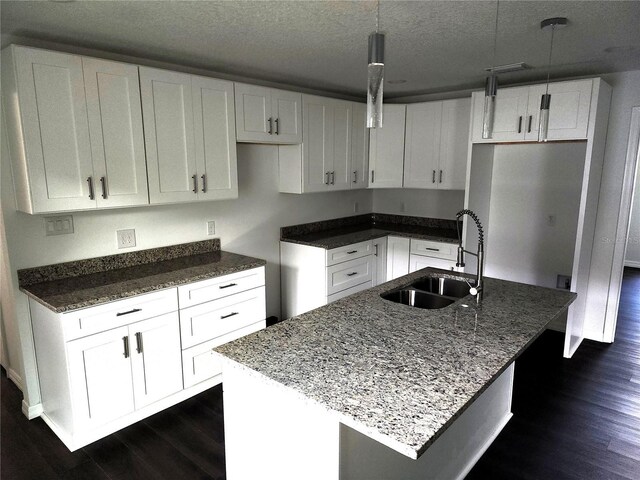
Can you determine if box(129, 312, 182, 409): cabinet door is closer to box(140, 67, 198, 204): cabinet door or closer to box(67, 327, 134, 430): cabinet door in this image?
box(67, 327, 134, 430): cabinet door

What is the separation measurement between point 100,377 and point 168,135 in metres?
1.55

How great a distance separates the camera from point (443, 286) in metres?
2.71

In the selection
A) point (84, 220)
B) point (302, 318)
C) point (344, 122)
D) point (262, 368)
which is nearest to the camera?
point (262, 368)

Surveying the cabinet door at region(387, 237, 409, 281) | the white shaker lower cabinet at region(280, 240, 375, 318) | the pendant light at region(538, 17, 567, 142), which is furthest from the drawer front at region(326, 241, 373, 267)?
the pendant light at region(538, 17, 567, 142)

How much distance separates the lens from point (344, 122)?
13.6 ft

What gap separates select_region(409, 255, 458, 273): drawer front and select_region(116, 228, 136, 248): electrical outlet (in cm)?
264

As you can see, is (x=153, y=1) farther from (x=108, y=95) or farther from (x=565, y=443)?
(x=565, y=443)

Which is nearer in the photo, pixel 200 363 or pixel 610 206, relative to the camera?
pixel 200 363

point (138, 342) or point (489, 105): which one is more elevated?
point (489, 105)

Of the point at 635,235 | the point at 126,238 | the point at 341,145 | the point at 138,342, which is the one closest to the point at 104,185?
the point at 126,238

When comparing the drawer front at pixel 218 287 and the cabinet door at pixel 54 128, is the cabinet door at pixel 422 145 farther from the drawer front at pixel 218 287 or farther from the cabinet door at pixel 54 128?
the cabinet door at pixel 54 128

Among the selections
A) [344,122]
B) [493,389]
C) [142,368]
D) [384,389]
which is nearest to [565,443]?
[493,389]

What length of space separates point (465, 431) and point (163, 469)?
1.61 metres

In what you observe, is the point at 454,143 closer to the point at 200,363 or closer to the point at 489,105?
the point at 489,105
